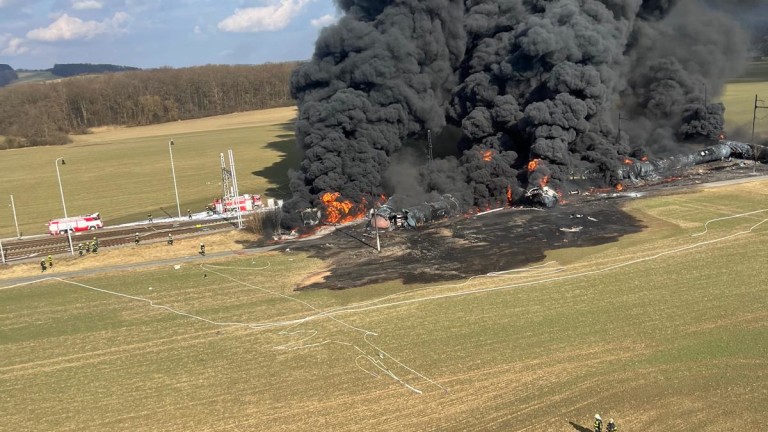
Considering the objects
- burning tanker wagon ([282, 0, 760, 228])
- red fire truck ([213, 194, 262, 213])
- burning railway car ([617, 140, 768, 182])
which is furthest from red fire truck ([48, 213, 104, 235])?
burning railway car ([617, 140, 768, 182])

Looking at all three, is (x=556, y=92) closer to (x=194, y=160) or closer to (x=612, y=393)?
(x=612, y=393)

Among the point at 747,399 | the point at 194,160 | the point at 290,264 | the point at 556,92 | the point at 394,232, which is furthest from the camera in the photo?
the point at 194,160

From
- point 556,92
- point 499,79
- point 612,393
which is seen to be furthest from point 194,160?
point 612,393

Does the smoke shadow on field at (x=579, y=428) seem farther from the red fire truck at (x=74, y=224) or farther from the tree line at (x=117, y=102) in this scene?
the tree line at (x=117, y=102)

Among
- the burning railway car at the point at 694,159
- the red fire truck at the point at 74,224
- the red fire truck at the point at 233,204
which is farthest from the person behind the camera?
the burning railway car at the point at 694,159

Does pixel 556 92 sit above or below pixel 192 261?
above

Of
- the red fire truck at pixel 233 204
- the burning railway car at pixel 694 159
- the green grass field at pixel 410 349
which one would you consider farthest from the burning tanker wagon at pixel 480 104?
the green grass field at pixel 410 349

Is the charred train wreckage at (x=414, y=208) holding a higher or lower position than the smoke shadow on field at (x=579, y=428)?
higher
